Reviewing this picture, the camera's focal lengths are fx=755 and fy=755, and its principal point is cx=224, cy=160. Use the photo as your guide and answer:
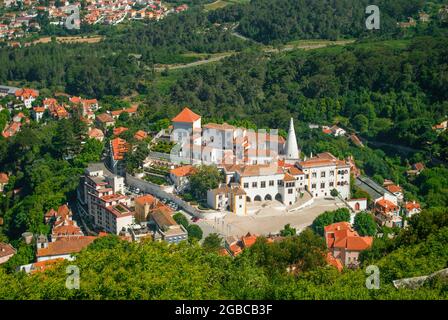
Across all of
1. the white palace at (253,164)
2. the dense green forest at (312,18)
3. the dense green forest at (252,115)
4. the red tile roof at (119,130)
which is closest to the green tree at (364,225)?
the dense green forest at (252,115)

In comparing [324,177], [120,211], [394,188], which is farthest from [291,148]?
[120,211]

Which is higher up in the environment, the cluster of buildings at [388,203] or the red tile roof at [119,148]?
the red tile roof at [119,148]

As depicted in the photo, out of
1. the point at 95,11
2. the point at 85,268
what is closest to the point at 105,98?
the point at 95,11

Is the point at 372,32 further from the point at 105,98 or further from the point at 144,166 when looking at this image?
the point at 144,166

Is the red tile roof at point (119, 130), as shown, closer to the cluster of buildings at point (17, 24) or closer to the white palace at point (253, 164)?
the white palace at point (253, 164)

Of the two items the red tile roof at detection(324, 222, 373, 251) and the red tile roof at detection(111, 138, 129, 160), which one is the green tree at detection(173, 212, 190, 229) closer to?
the red tile roof at detection(324, 222, 373, 251)

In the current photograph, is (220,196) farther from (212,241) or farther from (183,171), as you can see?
(212,241)
